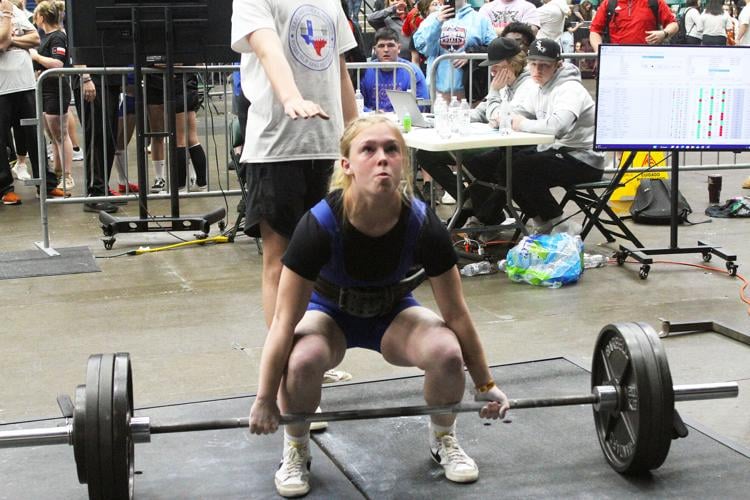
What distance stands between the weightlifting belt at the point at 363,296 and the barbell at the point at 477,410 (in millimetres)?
320

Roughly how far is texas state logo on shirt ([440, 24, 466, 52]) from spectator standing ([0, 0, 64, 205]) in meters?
3.56

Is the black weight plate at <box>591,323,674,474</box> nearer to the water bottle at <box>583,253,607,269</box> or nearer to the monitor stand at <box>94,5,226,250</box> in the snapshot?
the water bottle at <box>583,253,607,269</box>

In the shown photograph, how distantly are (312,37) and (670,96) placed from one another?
3144mm

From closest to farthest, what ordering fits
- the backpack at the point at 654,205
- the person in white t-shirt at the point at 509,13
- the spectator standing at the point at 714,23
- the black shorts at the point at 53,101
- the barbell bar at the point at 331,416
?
the barbell bar at the point at 331,416 < the backpack at the point at 654,205 < the black shorts at the point at 53,101 < the person in white t-shirt at the point at 509,13 < the spectator standing at the point at 714,23

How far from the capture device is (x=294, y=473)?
3.52 meters

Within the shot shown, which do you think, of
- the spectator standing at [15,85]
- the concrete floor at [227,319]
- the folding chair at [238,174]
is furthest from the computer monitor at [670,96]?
the spectator standing at [15,85]

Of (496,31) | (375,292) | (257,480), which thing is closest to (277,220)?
(375,292)

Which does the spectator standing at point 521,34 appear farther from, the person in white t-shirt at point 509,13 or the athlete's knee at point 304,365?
the athlete's knee at point 304,365

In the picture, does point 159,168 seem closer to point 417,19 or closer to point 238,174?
point 238,174

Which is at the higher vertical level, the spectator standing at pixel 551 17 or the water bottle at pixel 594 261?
the spectator standing at pixel 551 17

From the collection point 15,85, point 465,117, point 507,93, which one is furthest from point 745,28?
point 15,85

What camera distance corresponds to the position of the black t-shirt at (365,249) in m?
3.32

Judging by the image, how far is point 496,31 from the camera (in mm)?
10453

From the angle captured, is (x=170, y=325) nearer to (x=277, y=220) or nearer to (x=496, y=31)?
(x=277, y=220)
